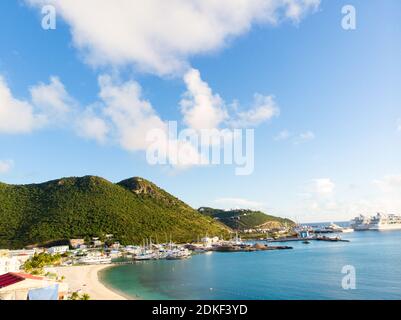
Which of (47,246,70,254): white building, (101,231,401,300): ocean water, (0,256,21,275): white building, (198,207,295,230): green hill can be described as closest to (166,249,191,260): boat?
(101,231,401,300): ocean water

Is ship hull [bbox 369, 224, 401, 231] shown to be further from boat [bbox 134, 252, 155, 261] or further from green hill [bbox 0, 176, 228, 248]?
boat [bbox 134, 252, 155, 261]

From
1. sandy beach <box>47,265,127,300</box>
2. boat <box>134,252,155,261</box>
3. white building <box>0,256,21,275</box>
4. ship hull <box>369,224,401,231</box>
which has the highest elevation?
white building <box>0,256,21,275</box>

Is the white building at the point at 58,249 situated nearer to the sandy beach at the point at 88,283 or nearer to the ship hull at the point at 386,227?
the sandy beach at the point at 88,283

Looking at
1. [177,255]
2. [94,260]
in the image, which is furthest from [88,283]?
[177,255]

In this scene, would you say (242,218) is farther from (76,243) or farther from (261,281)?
(261,281)

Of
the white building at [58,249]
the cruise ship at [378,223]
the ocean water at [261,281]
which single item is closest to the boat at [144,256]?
the ocean water at [261,281]
